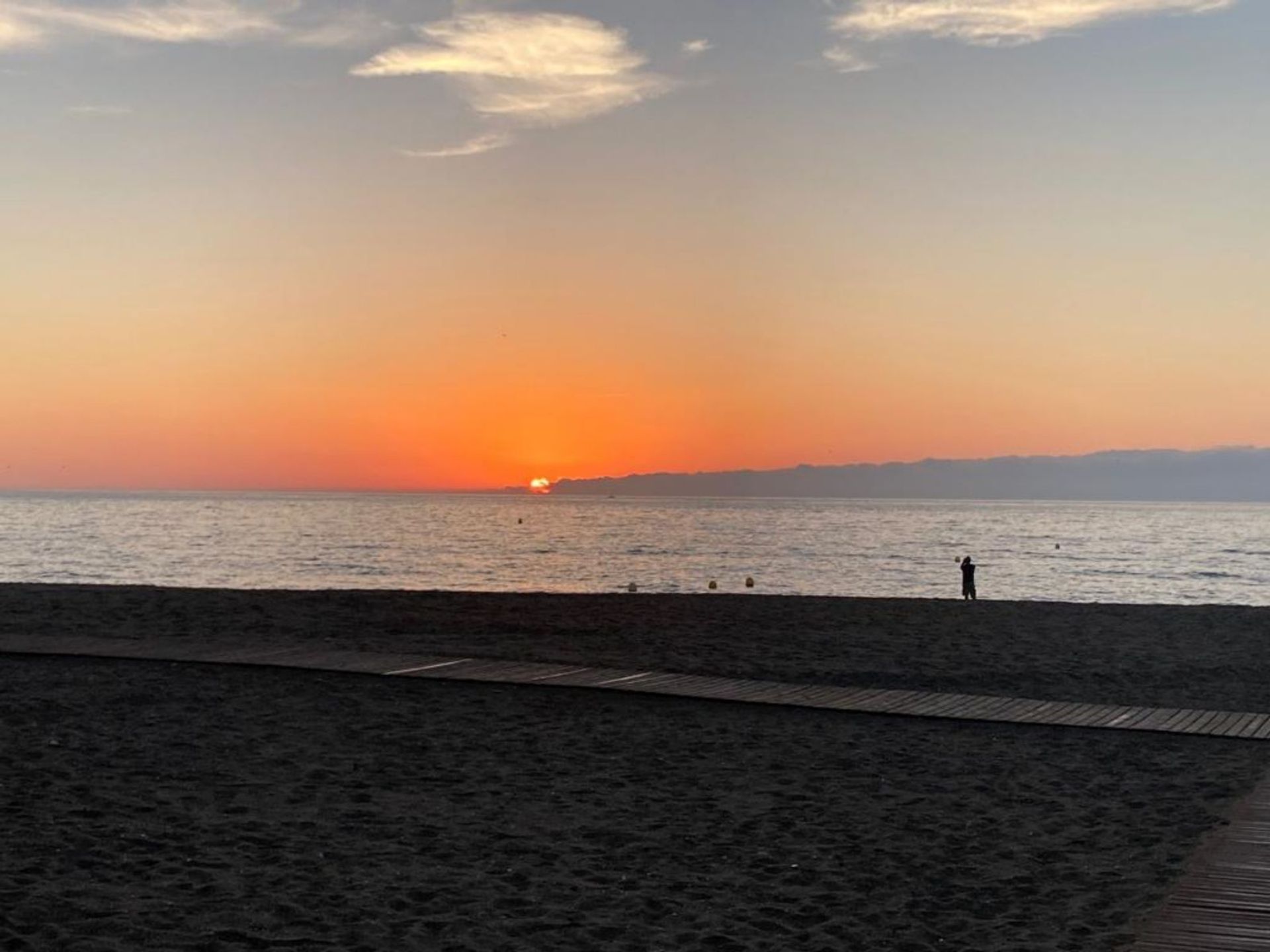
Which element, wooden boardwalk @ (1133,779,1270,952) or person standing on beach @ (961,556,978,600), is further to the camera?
person standing on beach @ (961,556,978,600)

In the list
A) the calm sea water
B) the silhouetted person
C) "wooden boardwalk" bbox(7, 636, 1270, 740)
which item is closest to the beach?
"wooden boardwalk" bbox(7, 636, 1270, 740)

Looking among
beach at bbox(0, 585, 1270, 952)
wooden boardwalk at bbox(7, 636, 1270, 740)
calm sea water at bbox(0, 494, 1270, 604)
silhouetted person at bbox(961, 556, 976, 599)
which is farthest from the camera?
calm sea water at bbox(0, 494, 1270, 604)

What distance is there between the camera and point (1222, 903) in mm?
6879

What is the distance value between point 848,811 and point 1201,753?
4.19 meters

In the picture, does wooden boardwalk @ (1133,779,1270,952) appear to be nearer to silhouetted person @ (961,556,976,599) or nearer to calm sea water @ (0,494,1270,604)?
silhouetted person @ (961,556,976,599)

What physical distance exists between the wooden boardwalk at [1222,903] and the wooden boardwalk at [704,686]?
15.2 feet

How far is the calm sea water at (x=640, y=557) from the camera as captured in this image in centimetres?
6228

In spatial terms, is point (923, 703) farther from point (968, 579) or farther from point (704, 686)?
point (968, 579)

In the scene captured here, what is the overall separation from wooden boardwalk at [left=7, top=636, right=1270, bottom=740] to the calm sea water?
3726 centimetres

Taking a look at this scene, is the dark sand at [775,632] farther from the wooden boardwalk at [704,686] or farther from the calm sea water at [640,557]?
the calm sea water at [640,557]

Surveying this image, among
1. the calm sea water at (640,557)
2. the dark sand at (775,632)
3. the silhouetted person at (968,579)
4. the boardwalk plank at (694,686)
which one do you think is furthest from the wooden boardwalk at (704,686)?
the calm sea water at (640,557)

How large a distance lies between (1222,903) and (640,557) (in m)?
82.0

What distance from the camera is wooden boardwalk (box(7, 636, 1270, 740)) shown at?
13.2 meters

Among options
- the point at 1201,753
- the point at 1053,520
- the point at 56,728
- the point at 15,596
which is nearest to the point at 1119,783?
the point at 1201,753
